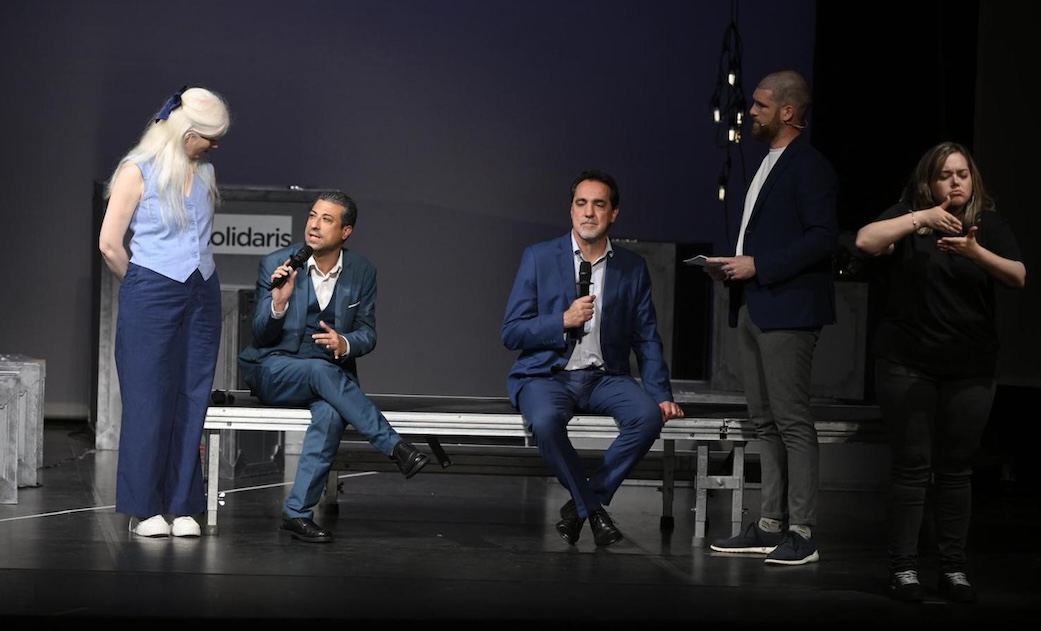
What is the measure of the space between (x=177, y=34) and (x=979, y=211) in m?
6.21

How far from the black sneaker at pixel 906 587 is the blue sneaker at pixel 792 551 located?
1.67ft

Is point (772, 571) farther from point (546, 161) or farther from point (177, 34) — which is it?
point (177, 34)

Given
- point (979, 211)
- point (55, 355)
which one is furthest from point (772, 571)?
point (55, 355)

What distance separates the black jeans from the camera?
4.19 m

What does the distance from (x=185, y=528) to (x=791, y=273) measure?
7.59ft

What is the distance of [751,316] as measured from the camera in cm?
482

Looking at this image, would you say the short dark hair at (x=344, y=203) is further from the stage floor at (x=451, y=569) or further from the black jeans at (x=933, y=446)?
the black jeans at (x=933, y=446)

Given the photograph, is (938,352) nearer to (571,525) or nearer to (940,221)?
(940,221)

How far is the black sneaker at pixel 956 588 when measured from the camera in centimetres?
420

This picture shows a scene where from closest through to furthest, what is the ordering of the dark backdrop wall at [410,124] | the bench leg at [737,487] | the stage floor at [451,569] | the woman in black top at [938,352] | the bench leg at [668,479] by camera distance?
the stage floor at [451,569] → the woman in black top at [938,352] → the bench leg at [737,487] → the bench leg at [668,479] → the dark backdrop wall at [410,124]

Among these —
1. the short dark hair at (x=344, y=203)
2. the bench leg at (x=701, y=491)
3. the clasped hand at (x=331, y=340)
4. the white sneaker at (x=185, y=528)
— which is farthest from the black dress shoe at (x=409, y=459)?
the bench leg at (x=701, y=491)

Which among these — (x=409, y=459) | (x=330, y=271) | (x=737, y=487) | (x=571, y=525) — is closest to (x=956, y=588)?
(x=737, y=487)

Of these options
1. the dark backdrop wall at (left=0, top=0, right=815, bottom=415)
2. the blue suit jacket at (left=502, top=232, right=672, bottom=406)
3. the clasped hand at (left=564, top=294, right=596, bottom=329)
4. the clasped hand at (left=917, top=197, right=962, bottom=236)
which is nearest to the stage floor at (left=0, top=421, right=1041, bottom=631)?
the blue suit jacket at (left=502, top=232, right=672, bottom=406)

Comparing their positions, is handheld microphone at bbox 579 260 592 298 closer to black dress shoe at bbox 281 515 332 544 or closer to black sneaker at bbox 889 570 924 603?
black dress shoe at bbox 281 515 332 544
